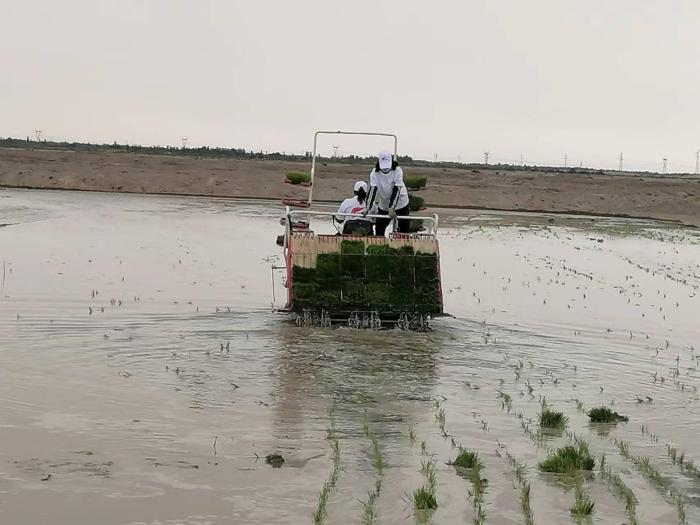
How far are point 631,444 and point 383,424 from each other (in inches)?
70.4

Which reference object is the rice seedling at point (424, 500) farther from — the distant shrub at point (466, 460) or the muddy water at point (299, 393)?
the distant shrub at point (466, 460)

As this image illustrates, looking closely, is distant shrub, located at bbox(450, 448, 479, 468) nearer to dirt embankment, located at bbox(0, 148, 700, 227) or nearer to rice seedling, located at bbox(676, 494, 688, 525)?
rice seedling, located at bbox(676, 494, 688, 525)

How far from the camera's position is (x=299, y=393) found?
8562 millimetres

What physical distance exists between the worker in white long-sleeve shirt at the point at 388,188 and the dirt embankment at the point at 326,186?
33912 millimetres

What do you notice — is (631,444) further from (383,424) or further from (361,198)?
(361,198)

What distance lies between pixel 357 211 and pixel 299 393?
553 centimetres

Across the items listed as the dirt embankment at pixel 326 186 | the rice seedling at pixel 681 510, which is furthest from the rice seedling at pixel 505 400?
the dirt embankment at pixel 326 186

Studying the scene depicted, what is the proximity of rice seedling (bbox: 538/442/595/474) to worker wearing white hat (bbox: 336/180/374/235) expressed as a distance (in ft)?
22.0

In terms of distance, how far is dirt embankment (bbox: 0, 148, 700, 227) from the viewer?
1964 inches

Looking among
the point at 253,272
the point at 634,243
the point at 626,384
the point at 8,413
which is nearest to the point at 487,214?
the point at 634,243

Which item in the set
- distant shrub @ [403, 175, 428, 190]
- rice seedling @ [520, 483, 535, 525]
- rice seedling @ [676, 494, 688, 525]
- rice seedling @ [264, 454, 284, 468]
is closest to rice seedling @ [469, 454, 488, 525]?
rice seedling @ [520, 483, 535, 525]

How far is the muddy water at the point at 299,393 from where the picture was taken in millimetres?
5793

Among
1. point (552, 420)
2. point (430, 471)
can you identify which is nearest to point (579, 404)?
point (552, 420)

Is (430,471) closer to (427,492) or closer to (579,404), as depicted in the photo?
(427,492)
